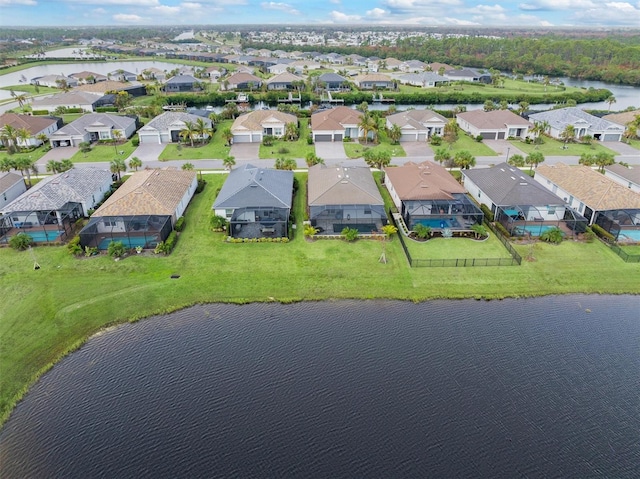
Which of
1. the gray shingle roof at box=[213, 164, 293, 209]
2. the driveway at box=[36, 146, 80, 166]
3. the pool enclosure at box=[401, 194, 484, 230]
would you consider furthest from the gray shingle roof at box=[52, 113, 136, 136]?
the pool enclosure at box=[401, 194, 484, 230]

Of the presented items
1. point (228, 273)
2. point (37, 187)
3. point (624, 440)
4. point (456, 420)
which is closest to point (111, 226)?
point (37, 187)

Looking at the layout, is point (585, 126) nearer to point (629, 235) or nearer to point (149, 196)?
point (629, 235)

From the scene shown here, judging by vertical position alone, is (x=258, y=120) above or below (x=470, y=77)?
below

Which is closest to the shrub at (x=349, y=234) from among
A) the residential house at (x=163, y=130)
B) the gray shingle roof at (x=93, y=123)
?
the residential house at (x=163, y=130)

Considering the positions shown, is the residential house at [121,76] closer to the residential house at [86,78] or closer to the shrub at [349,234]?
the residential house at [86,78]

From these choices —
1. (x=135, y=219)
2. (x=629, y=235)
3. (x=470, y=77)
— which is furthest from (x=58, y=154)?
(x=470, y=77)

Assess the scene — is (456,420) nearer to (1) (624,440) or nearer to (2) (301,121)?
(1) (624,440)

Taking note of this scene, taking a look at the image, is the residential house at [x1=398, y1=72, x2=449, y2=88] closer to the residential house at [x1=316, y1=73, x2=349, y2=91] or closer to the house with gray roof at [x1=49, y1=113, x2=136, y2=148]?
the residential house at [x1=316, y1=73, x2=349, y2=91]
